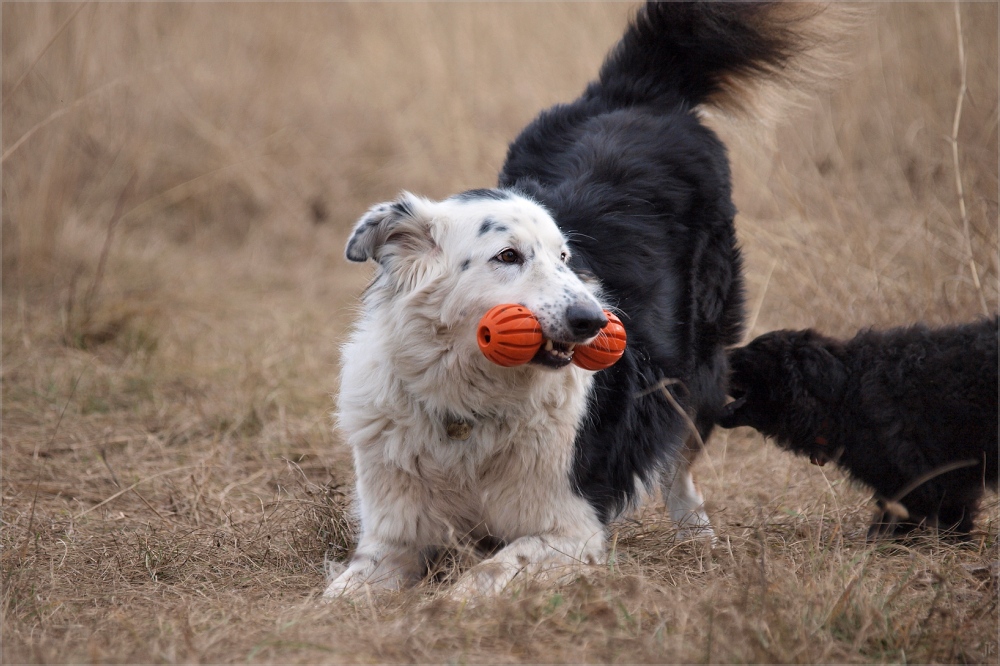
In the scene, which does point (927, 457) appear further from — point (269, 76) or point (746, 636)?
point (269, 76)

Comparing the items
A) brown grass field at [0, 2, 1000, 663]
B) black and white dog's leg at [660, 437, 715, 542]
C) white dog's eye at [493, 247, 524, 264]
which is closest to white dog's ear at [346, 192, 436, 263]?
white dog's eye at [493, 247, 524, 264]

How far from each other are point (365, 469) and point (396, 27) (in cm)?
802

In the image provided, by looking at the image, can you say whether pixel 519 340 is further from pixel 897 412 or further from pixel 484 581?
pixel 897 412

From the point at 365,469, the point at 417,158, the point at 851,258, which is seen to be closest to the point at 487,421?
the point at 365,469

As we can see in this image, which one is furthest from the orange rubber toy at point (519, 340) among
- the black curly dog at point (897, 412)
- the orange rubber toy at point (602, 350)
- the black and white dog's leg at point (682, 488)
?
the black curly dog at point (897, 412)

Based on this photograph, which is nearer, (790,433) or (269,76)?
(790,433)

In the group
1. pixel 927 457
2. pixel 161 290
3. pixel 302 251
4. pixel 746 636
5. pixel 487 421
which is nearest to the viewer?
pixel 746 636

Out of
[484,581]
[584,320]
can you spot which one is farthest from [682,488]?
[584,320]

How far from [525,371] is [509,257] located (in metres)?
0.39

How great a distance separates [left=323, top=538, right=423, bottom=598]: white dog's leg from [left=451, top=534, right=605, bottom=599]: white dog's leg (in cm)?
35

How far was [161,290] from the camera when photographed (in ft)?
22.8

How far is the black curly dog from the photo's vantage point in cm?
350

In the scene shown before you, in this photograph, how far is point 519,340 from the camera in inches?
111

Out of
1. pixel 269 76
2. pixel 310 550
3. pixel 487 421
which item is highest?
pixel 269 76
